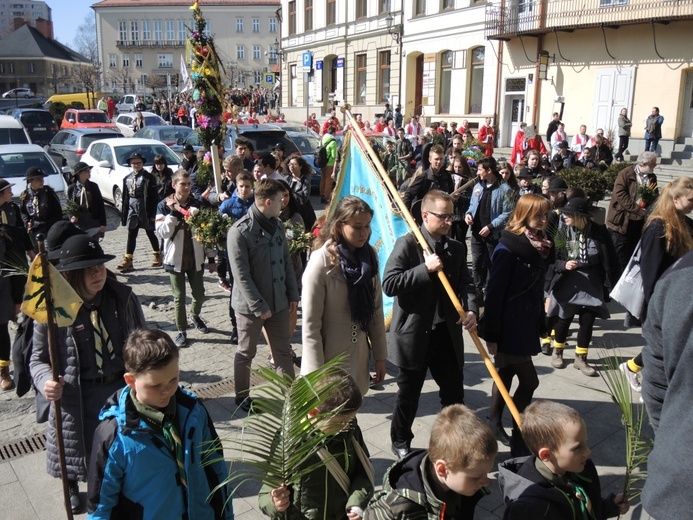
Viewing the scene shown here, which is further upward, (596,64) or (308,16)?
(308,16)

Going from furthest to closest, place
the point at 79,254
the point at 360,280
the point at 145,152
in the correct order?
the point at 145,152, the point at 360,280, the point at 79,254

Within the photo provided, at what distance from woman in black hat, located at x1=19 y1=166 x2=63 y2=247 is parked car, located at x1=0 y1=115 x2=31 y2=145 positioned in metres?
11.2

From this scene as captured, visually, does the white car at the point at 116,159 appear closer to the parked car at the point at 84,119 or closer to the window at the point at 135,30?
the parked car at the point at 84,119

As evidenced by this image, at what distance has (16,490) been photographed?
4215mm

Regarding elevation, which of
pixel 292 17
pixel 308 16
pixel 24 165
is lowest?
pixel 24 165

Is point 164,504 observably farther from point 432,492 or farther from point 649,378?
point 649,378

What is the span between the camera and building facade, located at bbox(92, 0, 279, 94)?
77.6 m

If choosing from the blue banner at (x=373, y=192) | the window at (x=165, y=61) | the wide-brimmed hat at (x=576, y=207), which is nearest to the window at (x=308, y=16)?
the blue banner at (x=373, y=192)

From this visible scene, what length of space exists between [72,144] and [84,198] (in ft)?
33.7

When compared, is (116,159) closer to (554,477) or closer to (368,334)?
(368,334)

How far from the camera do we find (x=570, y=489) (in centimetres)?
263

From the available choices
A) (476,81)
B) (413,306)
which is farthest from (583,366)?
(476,81)

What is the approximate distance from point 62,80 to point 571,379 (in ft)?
325

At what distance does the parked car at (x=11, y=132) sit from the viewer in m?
17.7
